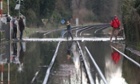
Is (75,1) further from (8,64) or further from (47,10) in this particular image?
(8,64)

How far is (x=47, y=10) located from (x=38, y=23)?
5.34 m

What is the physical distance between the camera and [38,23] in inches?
2958

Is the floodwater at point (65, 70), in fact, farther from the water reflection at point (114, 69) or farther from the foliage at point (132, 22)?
the foliage at point (132, 22)

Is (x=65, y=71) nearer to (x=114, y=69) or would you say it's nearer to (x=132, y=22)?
(x=114, y=69)

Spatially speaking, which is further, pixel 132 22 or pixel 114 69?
pixel 132 22

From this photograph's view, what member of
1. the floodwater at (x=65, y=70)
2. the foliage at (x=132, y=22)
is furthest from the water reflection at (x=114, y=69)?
the foliage at (x=132, y=22)

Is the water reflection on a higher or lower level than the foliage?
lower

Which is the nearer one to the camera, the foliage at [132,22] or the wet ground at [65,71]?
the wet ground at [65,71]

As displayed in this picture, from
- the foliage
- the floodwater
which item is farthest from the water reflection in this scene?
the foliage

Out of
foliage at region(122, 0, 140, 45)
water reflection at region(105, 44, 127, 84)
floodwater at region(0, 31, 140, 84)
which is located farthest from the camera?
foliage at region(122, 0, 140, 45)

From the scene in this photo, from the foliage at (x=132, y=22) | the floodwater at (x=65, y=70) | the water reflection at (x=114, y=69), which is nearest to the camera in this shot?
the floodwater at (x=65, y=70)

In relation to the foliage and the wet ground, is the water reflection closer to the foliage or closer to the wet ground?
the wet ground

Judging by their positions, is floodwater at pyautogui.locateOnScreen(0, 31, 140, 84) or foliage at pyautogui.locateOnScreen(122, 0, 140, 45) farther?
foliage at pyautogui.locateOnScreen(122, 0, 140, 45)

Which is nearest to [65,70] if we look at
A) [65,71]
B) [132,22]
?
[65,71]
